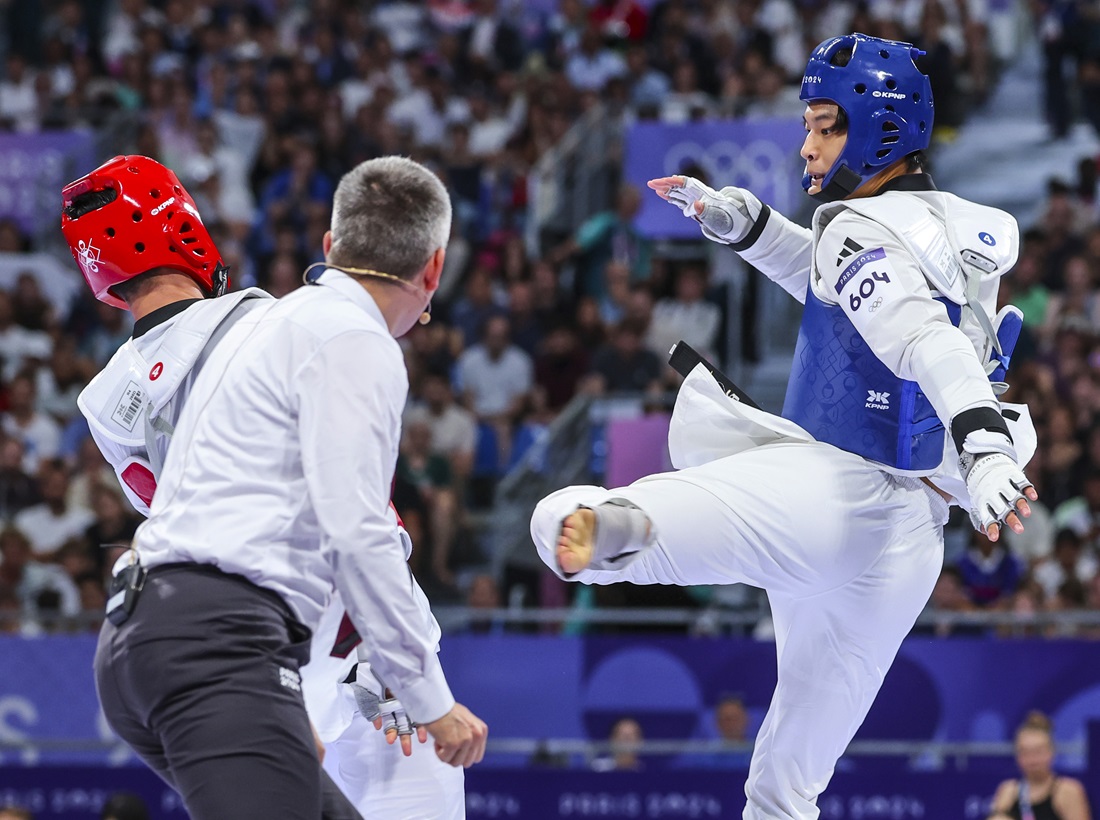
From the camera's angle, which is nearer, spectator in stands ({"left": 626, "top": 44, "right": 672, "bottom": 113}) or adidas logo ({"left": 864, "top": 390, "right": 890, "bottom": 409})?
adidas logo ({"left": 864, "top": 390, "right": 890, "bottom": 409})

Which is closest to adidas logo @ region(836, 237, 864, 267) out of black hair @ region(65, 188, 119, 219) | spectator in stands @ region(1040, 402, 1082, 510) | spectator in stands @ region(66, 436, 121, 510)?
black hair @ region(65, 188, 119, 219)

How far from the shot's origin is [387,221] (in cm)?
392

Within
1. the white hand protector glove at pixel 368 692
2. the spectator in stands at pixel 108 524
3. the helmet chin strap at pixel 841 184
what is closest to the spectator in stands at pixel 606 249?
the spectator in stands at pixel 108 524

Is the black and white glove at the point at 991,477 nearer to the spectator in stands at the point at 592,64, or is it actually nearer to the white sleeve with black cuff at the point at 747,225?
the white sleeve with black cuff at the point at 747,225

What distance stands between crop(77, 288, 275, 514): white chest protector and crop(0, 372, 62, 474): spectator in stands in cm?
824

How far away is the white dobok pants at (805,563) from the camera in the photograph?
15.6 feet

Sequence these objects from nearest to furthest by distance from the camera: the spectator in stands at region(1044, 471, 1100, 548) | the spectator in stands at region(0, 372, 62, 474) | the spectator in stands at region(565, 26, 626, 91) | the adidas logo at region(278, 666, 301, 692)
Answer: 1. the adidas logo at region(278, 666, 301, 692)
2. the spectator in stands at region(1044, 471, 1100, 548)
3. the spectator in stands at region(0, 372, 62, 474)
4. the spectator in stands at region(565, 26, 626, 91)

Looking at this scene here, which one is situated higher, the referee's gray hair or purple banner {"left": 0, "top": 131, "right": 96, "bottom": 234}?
purple banner {"left": 0, "top": 131, "right": 96, "bottom": 234}

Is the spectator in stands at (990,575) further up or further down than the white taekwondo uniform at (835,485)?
further down

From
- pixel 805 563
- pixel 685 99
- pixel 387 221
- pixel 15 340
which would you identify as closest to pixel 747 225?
pixel 805 563

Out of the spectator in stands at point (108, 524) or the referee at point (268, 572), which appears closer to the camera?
the referee at point (268, 572)

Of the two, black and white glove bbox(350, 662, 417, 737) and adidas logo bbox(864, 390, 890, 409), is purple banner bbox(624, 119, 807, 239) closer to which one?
adidas logo bbox(864, 390, 890, 409)

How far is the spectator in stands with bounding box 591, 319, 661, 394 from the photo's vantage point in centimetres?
1187

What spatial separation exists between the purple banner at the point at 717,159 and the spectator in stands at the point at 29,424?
5.12 meters
